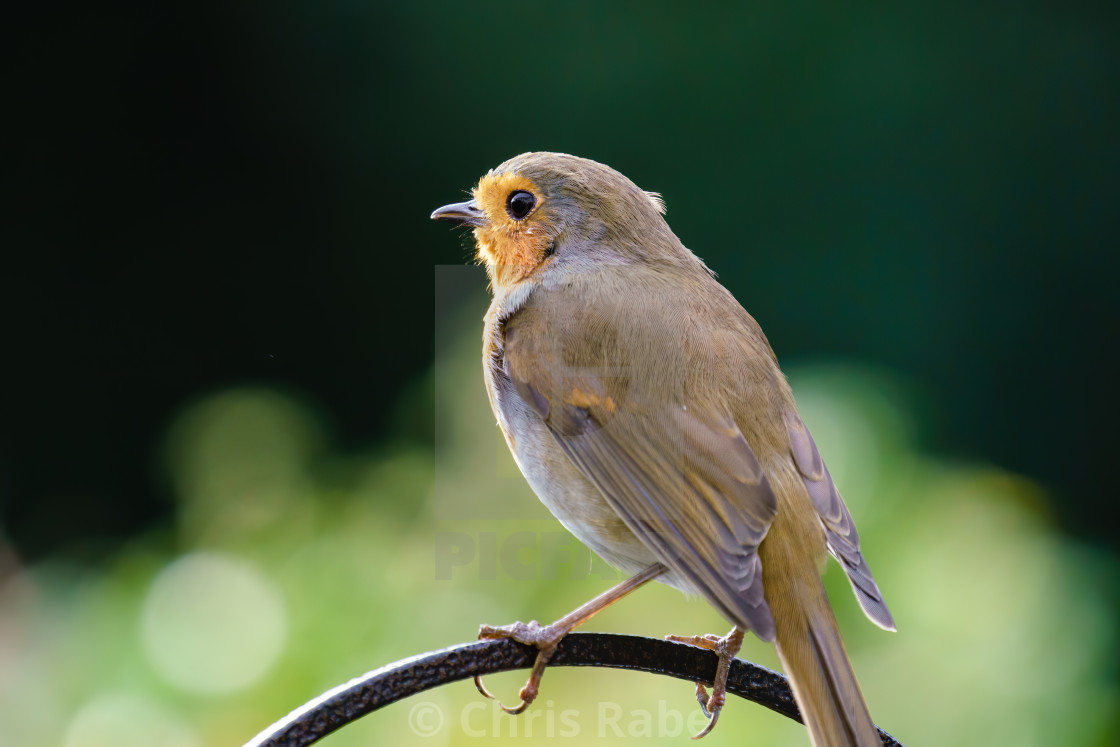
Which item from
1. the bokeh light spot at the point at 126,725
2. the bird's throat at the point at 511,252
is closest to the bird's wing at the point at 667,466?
the bird's throat at the point at 511,252

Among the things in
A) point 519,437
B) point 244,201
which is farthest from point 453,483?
point 244,201

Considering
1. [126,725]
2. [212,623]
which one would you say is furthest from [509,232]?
[126,725]

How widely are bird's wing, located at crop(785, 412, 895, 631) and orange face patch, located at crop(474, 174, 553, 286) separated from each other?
1.91 feet

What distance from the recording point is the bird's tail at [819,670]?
57.7 inches

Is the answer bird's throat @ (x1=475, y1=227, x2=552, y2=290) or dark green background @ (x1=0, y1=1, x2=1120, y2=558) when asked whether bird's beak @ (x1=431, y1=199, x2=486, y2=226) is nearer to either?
bird's throat @ (x1=475, y1=227, x2=552, y2=290)

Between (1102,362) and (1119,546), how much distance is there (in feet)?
2.59

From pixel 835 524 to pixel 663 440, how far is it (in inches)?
12.3

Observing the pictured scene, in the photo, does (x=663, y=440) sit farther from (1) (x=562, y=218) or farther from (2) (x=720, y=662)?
(1) (x=562, y=218)

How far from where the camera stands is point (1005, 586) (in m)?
2.71

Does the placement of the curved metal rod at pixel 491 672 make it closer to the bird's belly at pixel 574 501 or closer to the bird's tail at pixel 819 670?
the bird's tail at pixel 819 670

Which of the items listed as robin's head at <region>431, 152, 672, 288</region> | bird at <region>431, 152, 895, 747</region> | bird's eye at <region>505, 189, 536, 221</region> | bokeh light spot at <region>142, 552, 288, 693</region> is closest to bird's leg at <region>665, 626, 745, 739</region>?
bird at <region>431, 152, 895, 747</region>

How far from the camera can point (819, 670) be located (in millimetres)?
1550

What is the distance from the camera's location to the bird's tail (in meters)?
1.47

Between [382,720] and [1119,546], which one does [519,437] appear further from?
[1119,546]
